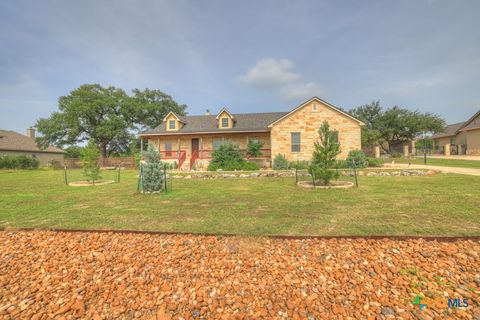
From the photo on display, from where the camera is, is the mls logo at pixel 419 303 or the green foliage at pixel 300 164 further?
the green foliage at pixel 300 164

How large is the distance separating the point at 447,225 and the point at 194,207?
5707 millimetres

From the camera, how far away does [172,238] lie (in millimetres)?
4160

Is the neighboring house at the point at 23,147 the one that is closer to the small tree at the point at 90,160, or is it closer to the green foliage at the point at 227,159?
the small tree at the point at 90,160

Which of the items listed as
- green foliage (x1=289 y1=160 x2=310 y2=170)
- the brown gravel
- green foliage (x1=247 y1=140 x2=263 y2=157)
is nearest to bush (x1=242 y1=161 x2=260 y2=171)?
green foliage (x1=247 y1=140 x2=263 y2=157)

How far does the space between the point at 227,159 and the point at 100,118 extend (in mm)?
28823

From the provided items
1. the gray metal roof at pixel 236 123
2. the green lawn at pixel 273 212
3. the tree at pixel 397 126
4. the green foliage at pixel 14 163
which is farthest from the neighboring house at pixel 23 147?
the tree at pixel 397 126

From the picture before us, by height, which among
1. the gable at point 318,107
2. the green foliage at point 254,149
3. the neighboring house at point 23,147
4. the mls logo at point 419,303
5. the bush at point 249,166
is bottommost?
the mls logo at point 419,303

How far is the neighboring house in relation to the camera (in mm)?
32781

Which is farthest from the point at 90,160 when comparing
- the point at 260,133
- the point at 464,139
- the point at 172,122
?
the point at 464,139

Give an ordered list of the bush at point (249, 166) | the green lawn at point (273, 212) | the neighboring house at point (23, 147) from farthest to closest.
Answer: the neighboring house at point (23, 147), the bush at point (249, 166), the green lawn at point (273, 212)

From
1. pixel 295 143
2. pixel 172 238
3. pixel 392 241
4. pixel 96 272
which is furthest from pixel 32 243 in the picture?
pixel 295 143

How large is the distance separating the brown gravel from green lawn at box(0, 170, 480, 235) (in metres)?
0.61

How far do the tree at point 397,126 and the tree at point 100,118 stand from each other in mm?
37434

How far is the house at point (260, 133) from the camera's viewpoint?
63.5 feet
